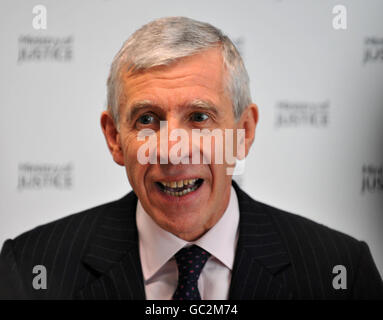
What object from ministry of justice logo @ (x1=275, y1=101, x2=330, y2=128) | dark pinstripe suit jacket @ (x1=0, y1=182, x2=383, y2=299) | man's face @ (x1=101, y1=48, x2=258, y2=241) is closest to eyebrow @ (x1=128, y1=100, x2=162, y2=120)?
man's face @ (x1=101, y1=48, x2=258, y2=241)

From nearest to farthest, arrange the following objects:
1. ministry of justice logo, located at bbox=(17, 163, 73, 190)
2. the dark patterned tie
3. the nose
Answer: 1. the nose
2. the dark patterned tie
3. ministry of justice logo, located at bbox=(17, 163, 73, 190)

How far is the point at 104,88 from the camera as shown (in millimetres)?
1671

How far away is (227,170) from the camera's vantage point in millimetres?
1399

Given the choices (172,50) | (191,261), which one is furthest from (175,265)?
(172,50)

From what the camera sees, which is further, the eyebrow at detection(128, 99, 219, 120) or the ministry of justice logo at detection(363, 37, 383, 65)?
the ministry of justice logo at detection(363, 37, 383, 65)

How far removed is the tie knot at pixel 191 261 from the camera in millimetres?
1397

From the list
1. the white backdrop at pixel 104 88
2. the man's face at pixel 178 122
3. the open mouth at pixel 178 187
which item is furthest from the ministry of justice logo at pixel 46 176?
the open mouth at pixel 178 187

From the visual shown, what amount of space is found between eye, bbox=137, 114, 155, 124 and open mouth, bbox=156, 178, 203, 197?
7.4 inches

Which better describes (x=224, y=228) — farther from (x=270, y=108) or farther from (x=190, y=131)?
(x=270, y=108)

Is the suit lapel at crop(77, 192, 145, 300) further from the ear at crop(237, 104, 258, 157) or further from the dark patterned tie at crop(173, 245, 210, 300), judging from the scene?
the ear at crop(237, 104, 258, 157)

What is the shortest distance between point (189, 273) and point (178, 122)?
1.58 feet

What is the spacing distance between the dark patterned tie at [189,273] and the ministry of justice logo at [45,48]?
0.87 metres

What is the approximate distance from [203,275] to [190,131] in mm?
485

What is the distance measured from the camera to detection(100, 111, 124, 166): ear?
146 cm
